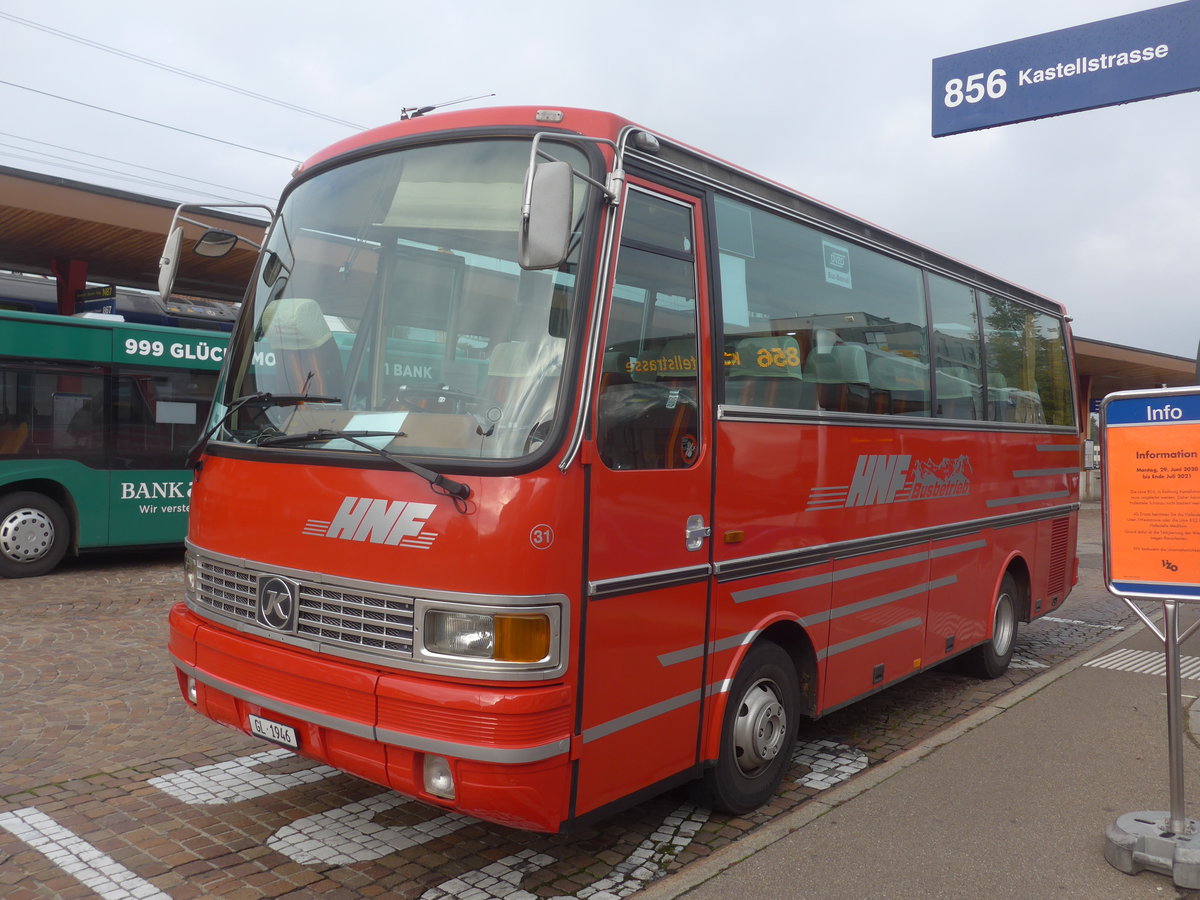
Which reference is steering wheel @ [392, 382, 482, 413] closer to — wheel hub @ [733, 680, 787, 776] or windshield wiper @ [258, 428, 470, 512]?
windshield wiper @ [258, 428, 470, 512]

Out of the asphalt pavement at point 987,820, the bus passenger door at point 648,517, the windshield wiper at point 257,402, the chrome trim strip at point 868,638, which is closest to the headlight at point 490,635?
the bus passenger door at point 648,517

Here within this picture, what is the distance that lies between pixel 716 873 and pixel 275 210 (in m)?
3.80


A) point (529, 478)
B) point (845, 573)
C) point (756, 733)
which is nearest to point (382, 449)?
point (529, 478)

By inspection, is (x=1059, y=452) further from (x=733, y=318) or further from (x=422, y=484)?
(x=422, y=484)

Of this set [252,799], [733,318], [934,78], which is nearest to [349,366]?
[733,318]

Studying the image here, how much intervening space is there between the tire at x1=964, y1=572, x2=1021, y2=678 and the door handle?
441 centimetres

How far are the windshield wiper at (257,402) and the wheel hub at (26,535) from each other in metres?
7.85

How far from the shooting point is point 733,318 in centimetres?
469

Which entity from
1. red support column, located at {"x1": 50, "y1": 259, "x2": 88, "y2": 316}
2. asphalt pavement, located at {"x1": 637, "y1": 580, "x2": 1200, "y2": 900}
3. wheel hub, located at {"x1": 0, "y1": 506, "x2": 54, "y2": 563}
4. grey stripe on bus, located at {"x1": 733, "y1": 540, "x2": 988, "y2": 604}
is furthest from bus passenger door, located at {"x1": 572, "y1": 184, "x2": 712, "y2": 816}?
red support column, located at {"x1": 50, "y1": 259, "x2": 88, "y2": 316}

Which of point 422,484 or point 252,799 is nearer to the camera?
point 422,484

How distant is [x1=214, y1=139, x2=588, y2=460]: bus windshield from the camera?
371 cm

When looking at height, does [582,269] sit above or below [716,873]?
above

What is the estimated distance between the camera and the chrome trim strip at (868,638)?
5406 mm

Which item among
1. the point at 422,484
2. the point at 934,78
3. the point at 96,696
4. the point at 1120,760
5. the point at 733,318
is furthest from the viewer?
the point at 934,78
